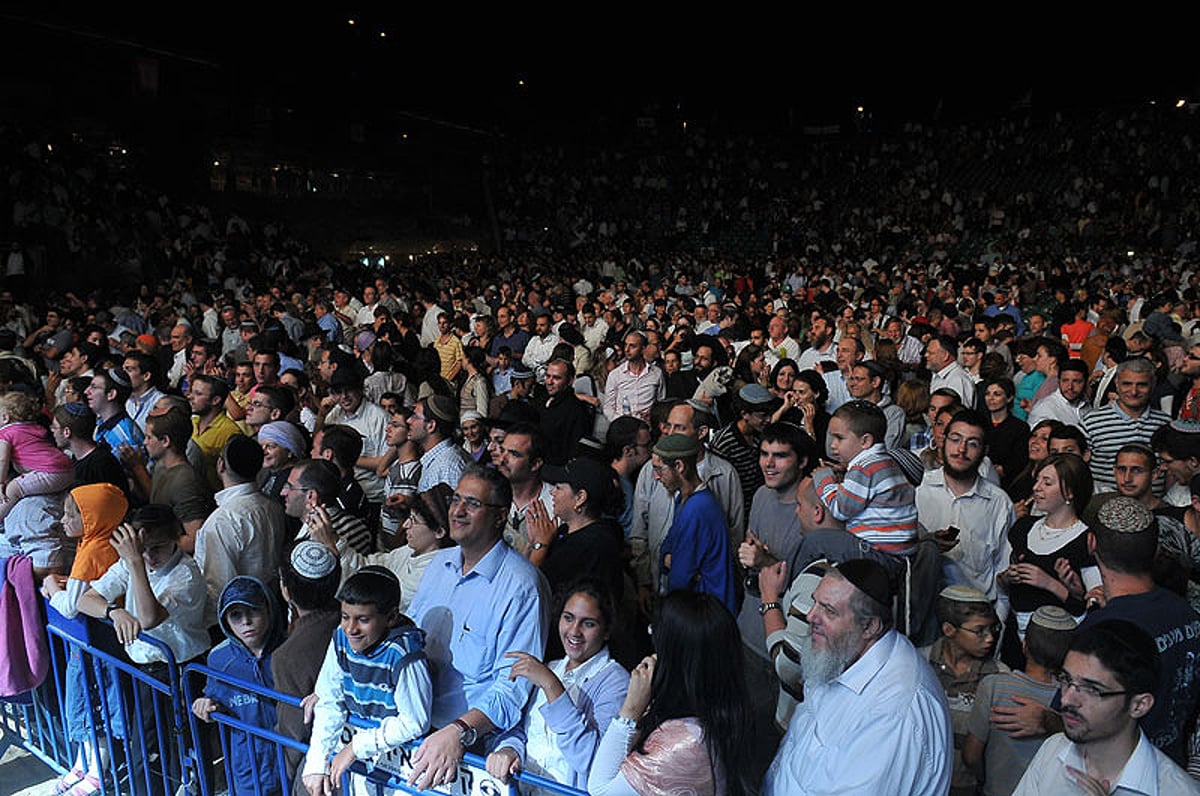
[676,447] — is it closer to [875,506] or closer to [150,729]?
[875,506]

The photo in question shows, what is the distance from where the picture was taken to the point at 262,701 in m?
3.49

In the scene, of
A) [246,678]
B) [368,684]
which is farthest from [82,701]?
[368,684]

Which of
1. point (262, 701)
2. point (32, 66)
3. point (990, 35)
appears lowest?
point (262, 701)

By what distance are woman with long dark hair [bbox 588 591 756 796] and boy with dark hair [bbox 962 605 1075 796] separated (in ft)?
3.10

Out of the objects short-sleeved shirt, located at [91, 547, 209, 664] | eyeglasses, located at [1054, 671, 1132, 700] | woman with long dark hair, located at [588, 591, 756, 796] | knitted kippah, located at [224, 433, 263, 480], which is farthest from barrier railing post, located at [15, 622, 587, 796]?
eyeglasses, located at [1054, 671, 1132, 700]

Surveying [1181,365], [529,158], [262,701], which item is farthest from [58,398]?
[529,158]

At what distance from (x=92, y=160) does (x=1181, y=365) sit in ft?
65.1

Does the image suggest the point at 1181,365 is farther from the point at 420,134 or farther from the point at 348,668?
the point at 420,134

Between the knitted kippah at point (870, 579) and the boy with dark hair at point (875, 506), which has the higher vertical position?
the knitted kippah at point (870, 579)

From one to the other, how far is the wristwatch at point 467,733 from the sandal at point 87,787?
2.17m

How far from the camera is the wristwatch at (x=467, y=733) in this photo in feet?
9.66

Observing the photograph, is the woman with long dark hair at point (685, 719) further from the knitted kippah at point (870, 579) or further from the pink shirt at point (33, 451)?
the pink shirt at point (33, 451)

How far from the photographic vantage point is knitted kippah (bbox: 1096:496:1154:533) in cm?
309

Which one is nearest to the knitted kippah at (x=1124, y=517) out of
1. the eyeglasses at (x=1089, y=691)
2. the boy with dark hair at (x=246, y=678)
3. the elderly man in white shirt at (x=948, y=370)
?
the eyeglasses at (x=1089, y=691)
